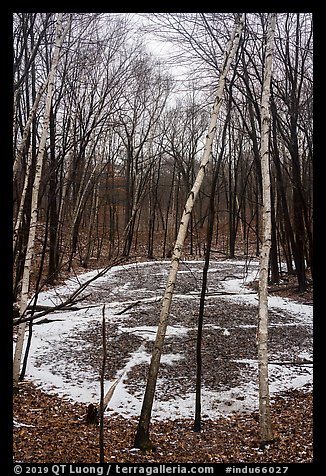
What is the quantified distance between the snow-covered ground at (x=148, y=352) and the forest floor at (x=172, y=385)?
0.07 ft

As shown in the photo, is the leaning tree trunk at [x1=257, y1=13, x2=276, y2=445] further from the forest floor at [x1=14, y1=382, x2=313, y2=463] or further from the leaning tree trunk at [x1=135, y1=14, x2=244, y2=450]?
the leaning tree trunk at [x1=135, y1=14, x2=244, y2=450]

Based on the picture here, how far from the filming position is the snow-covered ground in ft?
20.3

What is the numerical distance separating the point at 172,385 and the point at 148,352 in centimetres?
143

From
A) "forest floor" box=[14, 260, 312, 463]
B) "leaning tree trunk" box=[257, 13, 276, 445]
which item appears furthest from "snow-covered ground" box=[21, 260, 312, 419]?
"leaning tree trunk" box=[257, 13, 276, 445]

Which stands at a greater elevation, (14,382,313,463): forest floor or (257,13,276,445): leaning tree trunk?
(257,13,276,445): leaning tree trunk

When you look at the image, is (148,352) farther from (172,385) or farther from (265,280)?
(265,280)

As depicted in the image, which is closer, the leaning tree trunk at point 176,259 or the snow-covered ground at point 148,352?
the leaning tree trunk at point 176,259

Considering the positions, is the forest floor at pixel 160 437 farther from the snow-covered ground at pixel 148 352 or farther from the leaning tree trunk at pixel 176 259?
the leaning tree trunk at pixel 176 259

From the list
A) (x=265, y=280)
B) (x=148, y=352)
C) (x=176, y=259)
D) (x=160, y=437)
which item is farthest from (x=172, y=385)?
(x=265, y=280)

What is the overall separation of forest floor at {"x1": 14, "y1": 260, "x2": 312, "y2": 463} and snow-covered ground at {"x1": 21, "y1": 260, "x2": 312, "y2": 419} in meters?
0.02

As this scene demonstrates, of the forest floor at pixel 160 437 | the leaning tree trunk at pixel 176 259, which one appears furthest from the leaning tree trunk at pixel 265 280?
the leaning tree trunk at pixel 176 259

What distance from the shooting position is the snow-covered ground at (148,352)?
6176 mm

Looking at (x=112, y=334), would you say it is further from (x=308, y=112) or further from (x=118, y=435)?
(x=308, y=112)
